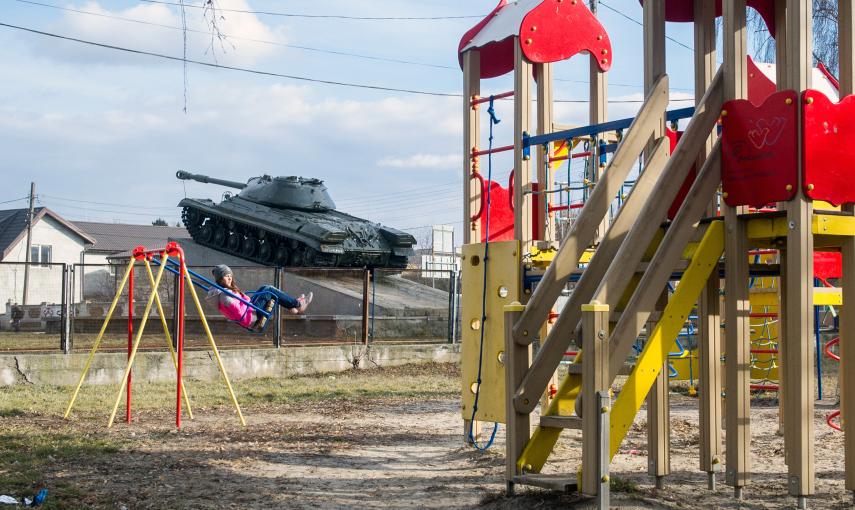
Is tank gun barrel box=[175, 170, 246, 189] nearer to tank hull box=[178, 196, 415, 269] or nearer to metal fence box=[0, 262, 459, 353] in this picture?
tank hull box=[178, 196, 415, 269]

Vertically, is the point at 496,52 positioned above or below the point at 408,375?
above

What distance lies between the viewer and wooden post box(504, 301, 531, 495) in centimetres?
562

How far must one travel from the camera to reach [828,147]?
5.11 m

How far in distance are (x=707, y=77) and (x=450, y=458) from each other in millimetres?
3558

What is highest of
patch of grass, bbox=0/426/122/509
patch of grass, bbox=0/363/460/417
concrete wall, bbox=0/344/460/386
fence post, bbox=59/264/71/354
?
fence post, bbox=59/264/71/354


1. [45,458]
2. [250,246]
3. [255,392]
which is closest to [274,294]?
Answer: [255,392]

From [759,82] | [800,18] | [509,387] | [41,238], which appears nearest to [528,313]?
[509,387]

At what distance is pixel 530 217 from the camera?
755 cm

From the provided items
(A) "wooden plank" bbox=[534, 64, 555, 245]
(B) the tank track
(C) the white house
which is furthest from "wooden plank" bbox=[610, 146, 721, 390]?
(C) the white house

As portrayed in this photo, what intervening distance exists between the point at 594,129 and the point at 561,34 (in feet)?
5.46

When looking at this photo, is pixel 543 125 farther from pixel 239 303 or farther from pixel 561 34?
pixel 239 303

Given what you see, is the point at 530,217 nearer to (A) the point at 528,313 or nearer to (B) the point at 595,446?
(A) the point at 528,313

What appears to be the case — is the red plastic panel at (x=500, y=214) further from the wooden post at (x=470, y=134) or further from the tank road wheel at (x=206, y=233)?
the tank road wheel at (x=206, y=233)

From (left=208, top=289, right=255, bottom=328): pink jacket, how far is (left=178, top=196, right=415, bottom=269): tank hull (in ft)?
44.2
